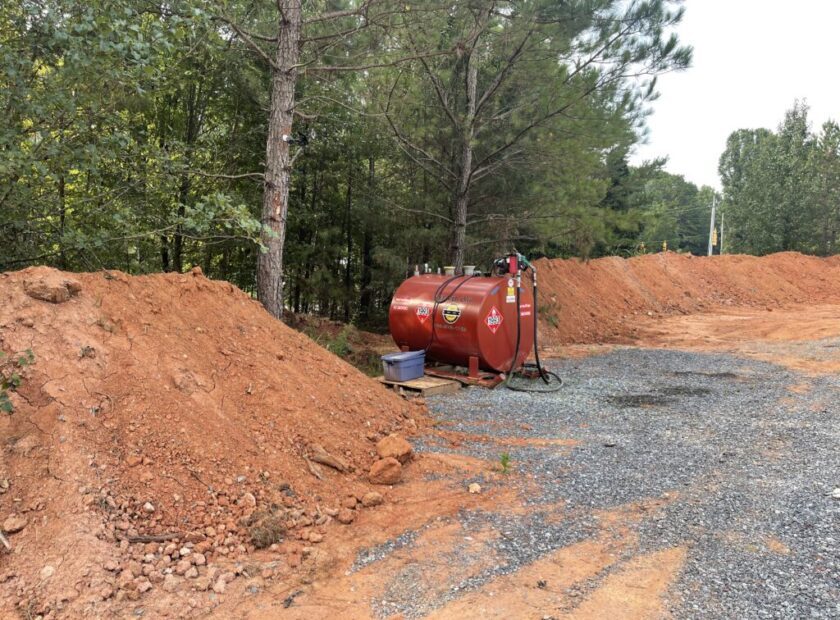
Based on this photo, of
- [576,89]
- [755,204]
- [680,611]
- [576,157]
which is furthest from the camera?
[755,204]

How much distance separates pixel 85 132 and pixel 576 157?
7708mm

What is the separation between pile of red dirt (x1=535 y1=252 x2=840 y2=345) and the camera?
14.4 m

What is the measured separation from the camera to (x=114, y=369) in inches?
162

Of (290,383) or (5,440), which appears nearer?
(5,440)

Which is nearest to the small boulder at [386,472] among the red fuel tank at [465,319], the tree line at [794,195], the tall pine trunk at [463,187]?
the red fuel tank at [465,319]

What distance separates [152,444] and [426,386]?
4.06 metres

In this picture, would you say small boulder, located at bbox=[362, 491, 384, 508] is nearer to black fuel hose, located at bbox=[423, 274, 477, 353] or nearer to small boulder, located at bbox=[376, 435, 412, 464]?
small boulder, located at bbox=[376, 435, 412, 464]

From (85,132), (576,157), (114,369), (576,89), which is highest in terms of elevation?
(576,89)

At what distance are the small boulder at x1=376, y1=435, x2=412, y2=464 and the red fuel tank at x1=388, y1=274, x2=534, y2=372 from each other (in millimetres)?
3048

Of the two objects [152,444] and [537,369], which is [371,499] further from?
[537,369]

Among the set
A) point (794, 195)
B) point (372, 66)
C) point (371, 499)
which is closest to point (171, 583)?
point (371, 499)


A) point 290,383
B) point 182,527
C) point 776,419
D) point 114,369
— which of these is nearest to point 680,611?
point 182,527

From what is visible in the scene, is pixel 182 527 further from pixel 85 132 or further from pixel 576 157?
pixel 576 157

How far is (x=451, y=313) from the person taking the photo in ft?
25.6
